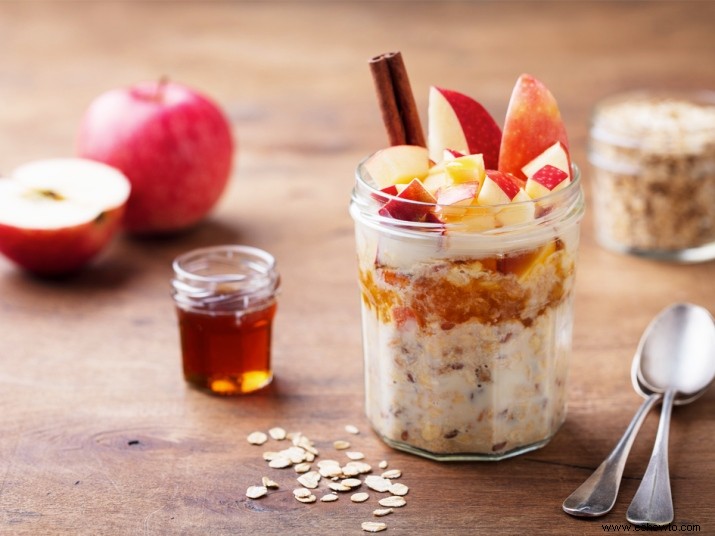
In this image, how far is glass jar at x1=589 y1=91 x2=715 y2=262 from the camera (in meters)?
1.61

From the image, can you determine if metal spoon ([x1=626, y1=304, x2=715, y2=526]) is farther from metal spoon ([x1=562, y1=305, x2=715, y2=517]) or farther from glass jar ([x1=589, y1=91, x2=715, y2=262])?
glass jar ([x1=589, y1=91, x2=715, y2=262])

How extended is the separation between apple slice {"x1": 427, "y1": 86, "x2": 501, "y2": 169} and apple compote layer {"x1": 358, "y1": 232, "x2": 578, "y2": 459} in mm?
161

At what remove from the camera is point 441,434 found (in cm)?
112

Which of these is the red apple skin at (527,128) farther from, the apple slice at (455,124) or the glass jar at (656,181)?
the glass jar at (656,181)

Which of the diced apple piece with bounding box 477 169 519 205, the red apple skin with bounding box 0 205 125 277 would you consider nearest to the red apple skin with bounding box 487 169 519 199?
the diced apple piece with bounding box 477 169 519 205

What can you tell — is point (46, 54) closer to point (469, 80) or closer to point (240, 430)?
point (469, 80)

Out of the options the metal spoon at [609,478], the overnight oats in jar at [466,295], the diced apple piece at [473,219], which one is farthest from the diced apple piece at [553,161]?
the metal spoon at [609,478]

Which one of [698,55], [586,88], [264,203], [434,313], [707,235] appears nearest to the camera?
[434,313]

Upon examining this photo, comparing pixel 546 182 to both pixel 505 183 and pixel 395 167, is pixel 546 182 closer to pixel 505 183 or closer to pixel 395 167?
→ pixel 505 183

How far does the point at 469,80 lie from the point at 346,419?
1536 millimetres

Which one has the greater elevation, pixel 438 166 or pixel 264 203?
pixel 438 166

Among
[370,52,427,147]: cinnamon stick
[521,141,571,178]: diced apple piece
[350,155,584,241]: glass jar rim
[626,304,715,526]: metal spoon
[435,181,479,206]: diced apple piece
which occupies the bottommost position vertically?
[626,304,715,526]: metal spoon

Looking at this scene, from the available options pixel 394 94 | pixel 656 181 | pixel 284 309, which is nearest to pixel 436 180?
pixel 394 94

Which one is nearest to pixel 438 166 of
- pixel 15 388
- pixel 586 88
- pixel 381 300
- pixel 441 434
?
pixel 381 300
